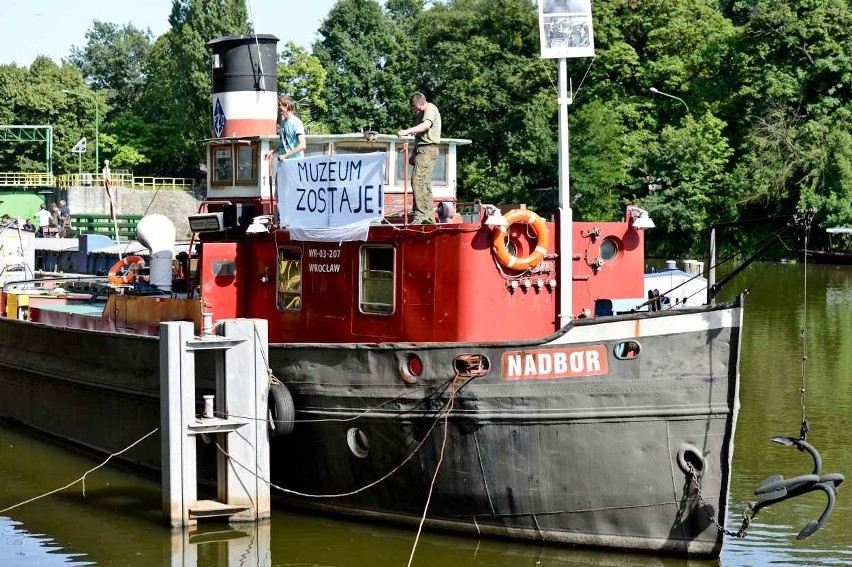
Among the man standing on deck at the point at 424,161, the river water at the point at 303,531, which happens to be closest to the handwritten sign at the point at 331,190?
the man standing on deck at the point at 424,161

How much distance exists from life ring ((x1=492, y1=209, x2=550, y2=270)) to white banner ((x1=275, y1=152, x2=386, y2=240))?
138 cm

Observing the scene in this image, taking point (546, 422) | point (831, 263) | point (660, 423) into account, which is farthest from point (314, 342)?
point (831, 263)

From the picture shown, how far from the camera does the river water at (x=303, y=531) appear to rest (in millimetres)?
13422

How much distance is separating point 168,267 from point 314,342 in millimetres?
4509

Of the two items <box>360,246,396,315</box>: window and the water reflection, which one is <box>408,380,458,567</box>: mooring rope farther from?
the water reflection

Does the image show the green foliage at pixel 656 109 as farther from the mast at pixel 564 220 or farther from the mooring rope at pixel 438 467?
the mooring rope at pixel 438 467

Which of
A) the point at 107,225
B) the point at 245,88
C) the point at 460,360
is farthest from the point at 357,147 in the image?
the point at 107,225

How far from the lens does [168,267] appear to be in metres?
18.7

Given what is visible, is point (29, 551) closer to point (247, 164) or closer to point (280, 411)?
point (280, 411)

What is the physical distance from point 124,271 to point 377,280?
6.98 metres

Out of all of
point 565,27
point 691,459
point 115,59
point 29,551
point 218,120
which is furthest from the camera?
point 115,59

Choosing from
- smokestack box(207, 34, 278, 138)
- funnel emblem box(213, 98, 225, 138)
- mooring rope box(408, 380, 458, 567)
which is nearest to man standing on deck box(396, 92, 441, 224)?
mooring rope box(408, 380, 458, 567)

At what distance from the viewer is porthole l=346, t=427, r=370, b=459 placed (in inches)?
555

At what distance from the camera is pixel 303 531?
1445 cm
